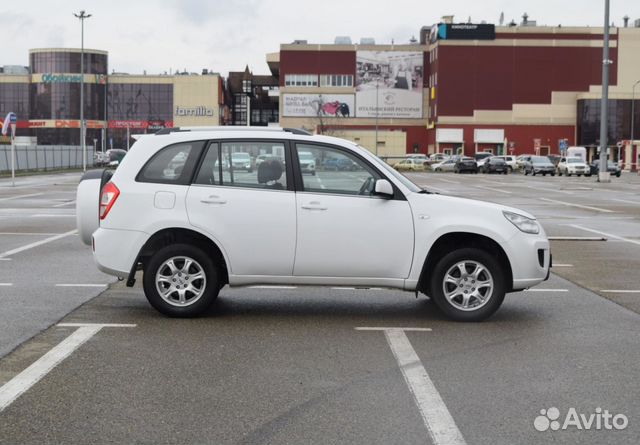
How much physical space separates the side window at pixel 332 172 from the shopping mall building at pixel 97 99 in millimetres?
132503

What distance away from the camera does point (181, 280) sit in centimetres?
835

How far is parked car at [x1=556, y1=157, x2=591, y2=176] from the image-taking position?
67.8m

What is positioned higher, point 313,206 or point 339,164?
point 339,164

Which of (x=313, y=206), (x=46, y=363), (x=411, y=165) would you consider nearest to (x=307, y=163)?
(x=313, y=206)

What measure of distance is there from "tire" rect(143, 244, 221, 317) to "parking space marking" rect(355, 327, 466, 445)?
5.54ft

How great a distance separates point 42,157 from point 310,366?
66396 millimetres

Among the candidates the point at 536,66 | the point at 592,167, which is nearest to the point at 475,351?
the point at 592,167

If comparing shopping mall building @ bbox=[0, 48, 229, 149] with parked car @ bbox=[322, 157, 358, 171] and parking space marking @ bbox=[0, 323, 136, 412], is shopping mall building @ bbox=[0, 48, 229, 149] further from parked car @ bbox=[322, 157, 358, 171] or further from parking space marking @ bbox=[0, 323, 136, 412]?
parking space marking @ bbox=[0, 323, 136, 412]

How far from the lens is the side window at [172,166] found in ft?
27.8

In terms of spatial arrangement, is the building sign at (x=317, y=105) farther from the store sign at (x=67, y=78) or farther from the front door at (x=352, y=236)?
the front door at (x=352, y=236)

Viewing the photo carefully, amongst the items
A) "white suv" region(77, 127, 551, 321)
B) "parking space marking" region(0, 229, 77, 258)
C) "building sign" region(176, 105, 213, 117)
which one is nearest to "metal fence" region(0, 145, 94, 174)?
"parking space marking" region(0, 229, 77, 258)

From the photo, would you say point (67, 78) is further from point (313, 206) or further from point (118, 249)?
point (313, 206)

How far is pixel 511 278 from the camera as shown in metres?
8.39

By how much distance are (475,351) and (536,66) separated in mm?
103031
